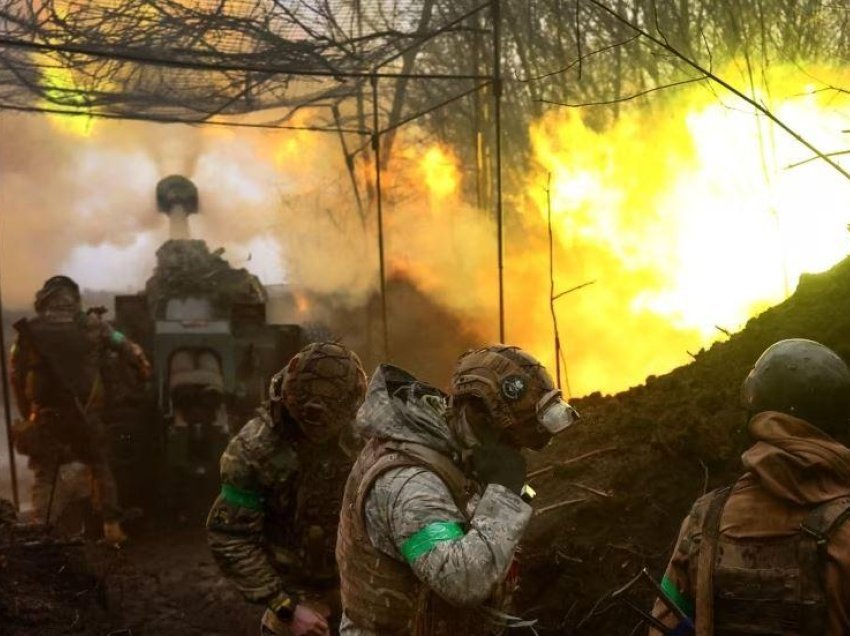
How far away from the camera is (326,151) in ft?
56.7

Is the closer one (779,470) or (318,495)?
(779,470)

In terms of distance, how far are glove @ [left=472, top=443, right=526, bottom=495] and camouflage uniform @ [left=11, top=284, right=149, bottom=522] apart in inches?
246

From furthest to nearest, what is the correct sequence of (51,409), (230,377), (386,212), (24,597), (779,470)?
(386,212), (230,377), (51,409), (24,597), (779,470)

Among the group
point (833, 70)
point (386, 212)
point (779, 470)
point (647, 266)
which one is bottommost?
point (779, 470)

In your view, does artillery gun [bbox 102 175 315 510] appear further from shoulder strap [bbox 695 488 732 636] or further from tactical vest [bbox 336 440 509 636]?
shoulder strap [bbox 695 488 732 636]

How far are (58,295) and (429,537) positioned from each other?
6.53m

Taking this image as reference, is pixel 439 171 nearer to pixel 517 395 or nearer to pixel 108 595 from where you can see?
pixel 108 595

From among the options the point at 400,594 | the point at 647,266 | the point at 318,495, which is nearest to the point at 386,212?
the point at 647,266

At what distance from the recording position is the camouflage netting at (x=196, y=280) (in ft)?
32.3

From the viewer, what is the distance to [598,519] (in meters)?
4.77

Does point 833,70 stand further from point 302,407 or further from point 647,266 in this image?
point 302,407

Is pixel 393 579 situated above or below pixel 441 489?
below

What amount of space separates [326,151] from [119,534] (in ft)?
34.1

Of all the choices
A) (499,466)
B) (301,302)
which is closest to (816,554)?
(499,466)
